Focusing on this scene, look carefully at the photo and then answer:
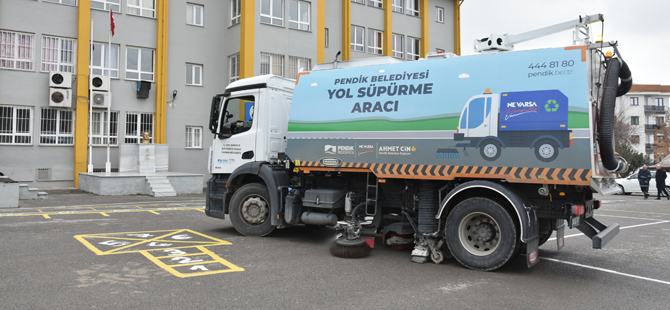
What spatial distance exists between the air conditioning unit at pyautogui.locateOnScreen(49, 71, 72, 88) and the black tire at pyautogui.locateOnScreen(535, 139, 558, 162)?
66.3ft

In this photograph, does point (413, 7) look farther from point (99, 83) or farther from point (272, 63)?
point (99, 83)

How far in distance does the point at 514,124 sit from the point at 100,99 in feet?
64.6

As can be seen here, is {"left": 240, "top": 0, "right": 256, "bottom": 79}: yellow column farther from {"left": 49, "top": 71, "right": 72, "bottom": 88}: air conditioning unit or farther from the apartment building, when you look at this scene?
the apartment building

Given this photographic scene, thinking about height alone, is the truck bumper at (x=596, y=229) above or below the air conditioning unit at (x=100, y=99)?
below

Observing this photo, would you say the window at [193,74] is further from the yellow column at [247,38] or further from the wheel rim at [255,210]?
the wheel rim at [255,210]

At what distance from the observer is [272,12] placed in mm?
24219

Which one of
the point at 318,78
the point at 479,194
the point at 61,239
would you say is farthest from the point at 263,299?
the point at 61,239

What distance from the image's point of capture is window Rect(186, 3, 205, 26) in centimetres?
2420

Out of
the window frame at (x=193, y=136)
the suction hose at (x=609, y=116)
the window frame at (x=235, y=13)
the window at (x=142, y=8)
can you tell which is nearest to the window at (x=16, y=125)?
the window at (x=142, y=8)

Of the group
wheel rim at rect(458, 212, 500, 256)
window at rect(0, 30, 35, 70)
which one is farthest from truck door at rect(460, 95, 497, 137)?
window at rect(0, 30, 35, 70)

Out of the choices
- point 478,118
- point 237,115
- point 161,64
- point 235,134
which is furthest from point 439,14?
point 478,118

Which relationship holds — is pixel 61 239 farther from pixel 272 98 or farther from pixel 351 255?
pixel 351 255

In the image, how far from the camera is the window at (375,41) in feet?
96.4

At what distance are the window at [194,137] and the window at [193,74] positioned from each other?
222 centimetres
